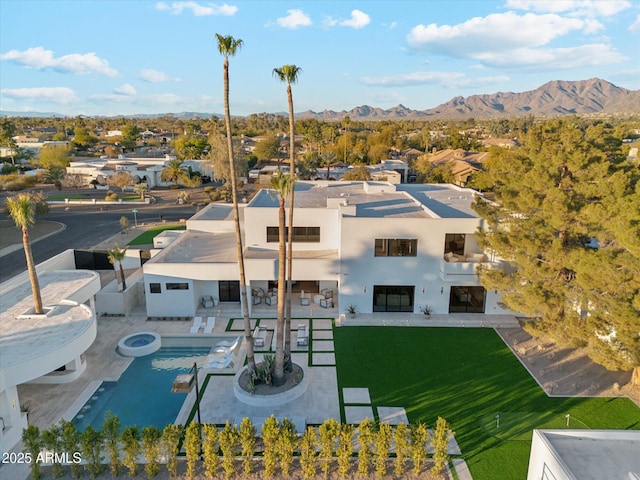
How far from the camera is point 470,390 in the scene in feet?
54.0

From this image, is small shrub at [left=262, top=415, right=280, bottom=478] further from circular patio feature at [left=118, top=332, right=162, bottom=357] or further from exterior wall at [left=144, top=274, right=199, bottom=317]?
exterior wall at [left=144, top=274, right=199, bottom=317]

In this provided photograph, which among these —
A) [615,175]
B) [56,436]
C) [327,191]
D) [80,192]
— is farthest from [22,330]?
[80,192]

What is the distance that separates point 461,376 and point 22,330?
17949mm

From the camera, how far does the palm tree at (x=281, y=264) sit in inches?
556

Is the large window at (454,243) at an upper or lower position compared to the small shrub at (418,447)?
upper

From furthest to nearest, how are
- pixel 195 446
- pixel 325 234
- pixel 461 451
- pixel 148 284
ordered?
pixel 325 234, pixel 148 284, pixel 461 451, pixel 195 446

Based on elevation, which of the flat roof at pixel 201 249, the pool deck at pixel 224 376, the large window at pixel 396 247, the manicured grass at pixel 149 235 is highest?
the large window at pixel 396 247

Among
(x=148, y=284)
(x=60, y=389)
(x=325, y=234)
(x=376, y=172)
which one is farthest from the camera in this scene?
(x=376, y=172)

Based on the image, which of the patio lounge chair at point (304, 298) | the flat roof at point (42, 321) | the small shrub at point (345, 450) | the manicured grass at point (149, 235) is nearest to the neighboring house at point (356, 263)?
the patio lounge chair at point (304, 298)

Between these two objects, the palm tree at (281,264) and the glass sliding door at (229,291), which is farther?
the glass sliding door at (229,291)

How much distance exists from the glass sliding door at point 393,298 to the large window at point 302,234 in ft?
15.3

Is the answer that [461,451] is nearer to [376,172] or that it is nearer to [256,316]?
[256,316]

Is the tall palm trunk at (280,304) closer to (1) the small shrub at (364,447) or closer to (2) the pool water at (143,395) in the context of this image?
(2) the pool water at (143,395)

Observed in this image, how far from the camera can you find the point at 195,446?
12031mm
